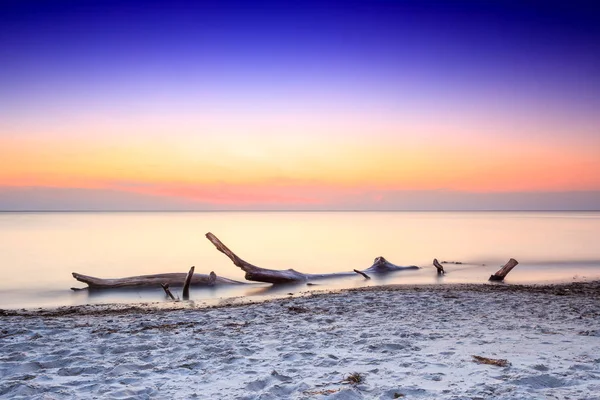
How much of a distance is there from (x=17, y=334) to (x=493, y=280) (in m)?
16.6

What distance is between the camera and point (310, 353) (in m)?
6.64

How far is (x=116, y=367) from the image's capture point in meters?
6.00

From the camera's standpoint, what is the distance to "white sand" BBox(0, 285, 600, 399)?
5191 millimetres

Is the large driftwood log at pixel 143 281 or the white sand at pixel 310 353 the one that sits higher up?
the white sand at pixel 310 353

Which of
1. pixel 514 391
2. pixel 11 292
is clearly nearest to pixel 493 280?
pixel 514 391

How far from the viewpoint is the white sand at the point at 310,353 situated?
17.0 ft

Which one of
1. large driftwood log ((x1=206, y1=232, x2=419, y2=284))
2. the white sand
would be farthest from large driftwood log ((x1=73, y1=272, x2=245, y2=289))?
the white sand

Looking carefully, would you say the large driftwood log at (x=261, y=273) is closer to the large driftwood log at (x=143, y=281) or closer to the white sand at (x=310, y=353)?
the large driftwood log at (x=143, y=281)

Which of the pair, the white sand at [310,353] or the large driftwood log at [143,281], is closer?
the white sand at [310,353]

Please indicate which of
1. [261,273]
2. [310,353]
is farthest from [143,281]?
[310,353]

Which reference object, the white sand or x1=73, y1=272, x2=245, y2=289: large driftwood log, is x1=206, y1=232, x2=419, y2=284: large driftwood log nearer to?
x1=73, y1=272, x2=245, y2=289: large driftwood log

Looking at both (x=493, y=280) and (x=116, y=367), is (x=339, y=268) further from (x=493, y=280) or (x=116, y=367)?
(x=116, y=367)

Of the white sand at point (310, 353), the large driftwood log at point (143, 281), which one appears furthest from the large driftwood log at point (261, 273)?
the white sand at point (310, 353)

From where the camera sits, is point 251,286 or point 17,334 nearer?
point 17,334
